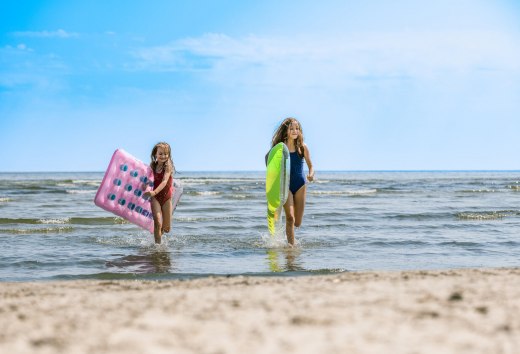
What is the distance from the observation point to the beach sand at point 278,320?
2949 mm

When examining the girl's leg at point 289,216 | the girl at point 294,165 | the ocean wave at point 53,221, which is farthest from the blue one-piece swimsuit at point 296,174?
the ocean wave at point 53,221

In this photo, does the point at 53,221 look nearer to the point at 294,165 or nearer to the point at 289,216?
the point at 289,216

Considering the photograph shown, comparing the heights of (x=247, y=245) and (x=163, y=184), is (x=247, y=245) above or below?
below

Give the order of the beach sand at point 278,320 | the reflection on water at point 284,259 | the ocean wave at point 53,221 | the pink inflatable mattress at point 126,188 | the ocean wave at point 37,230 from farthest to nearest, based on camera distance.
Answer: the ocean wave at point 53,221, the ocean wave at point 37,230, the pink inflatable mattress at point 126,188, the reflection on water at point 284,259, the beach sand at point 278,320

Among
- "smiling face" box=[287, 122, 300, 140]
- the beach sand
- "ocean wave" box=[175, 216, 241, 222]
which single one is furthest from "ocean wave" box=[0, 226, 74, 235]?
the beach sand

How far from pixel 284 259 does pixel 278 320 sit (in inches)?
187

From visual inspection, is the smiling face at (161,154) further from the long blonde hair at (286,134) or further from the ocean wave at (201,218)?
the ocean wave at (201,218)

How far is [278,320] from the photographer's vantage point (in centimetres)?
335

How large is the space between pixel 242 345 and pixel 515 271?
3.62 m

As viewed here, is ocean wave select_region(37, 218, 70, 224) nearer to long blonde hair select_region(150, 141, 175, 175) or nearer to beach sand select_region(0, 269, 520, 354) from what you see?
long blonde hair select_region(150, 141, 175, 175)

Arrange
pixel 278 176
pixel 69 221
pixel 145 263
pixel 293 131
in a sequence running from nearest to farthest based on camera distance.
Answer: pixel 145 263, pixel 278 176, pixel 293 131, pixel 69 221

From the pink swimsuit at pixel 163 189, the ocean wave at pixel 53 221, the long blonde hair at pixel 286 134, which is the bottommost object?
the ocean wave at pixel 53 221

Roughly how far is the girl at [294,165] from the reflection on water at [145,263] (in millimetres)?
1873

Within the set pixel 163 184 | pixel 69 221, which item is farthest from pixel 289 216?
pixel 69 221
